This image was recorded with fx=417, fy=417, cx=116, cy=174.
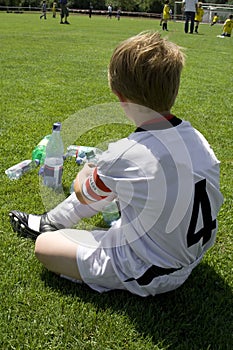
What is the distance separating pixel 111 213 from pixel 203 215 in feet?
3.02

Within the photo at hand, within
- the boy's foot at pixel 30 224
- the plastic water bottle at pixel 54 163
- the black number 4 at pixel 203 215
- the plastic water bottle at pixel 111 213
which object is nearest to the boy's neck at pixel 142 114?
the black number 4 at pixel 203 215

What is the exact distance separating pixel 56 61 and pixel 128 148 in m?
8.69

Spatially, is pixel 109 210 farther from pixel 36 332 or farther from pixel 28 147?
pixel 28 147

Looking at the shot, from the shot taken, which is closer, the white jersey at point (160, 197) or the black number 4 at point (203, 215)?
the white jersey at point (160, 197)

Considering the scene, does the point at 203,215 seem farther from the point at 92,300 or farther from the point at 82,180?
the point at 92,300

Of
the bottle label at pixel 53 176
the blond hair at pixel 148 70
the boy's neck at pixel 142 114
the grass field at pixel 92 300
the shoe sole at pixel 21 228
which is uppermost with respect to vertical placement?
the blond hair at pixel 148 70

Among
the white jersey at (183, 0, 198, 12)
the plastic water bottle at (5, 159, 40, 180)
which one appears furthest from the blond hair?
the white jersey at (183, 0, 198, 12)

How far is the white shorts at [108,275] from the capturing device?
2.13 meters

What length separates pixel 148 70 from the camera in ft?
6.18

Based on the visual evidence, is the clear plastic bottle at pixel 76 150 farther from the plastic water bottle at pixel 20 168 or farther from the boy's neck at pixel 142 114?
the boy's neck at pixel 142 114

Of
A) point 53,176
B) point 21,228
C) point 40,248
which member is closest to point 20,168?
point 53,176

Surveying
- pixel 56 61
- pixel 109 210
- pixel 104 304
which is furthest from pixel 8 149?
pixel 56 61

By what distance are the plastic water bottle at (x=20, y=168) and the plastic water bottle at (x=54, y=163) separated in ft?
0.94

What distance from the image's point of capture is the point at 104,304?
2205 mm
